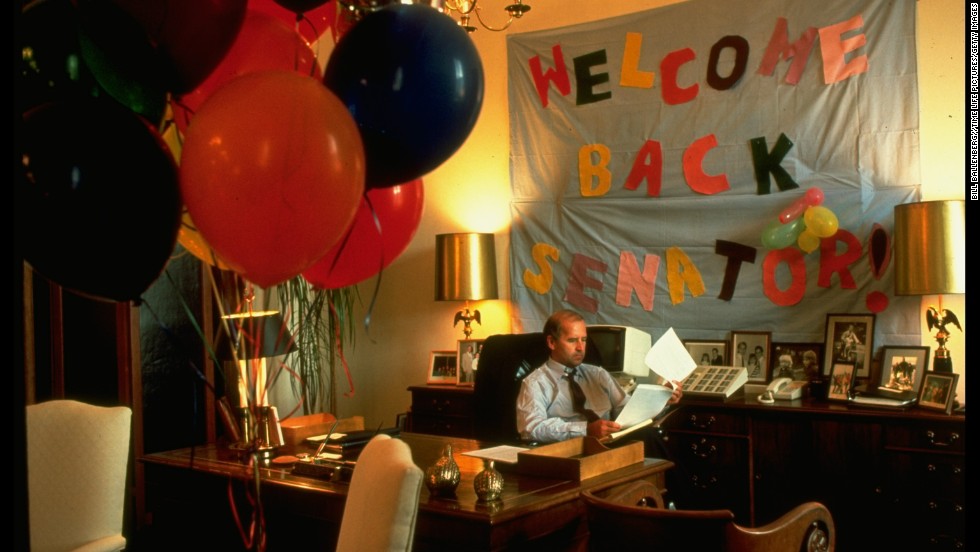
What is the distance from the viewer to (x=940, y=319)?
3.80 meters

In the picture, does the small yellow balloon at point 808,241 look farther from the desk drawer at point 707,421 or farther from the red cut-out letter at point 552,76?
the red cut-out letter at point 552,76

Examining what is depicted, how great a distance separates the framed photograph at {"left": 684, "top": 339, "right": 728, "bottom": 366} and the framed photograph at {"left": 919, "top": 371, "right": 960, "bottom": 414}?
3.19 feet

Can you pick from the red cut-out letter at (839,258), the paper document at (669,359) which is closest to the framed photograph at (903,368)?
the red cut-out letter at (839,258)

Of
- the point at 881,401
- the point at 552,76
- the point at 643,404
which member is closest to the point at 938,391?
the point at 881,401

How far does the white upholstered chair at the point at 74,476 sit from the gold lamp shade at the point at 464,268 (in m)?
2.36

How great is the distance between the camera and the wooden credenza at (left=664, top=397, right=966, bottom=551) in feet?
11.1

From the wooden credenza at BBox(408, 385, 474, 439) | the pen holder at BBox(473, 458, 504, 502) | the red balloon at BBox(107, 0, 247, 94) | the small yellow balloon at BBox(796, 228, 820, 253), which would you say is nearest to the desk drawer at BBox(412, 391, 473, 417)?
the wooden credenza at BBox(408, 385, 474, 439)

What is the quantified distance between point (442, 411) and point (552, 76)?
201 cm

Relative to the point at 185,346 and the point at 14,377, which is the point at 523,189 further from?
the point at 14,377

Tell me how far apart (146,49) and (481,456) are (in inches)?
68.7

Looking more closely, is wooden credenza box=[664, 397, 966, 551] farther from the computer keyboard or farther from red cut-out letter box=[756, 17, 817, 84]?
red cut-out letter box=[756, 17, 817, 84]

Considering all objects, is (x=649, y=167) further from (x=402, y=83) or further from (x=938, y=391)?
(x=402, y=83)

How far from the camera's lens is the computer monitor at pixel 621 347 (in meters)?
4.30

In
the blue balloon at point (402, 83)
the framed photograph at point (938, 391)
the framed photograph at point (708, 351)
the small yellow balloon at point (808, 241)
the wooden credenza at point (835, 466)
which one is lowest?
the wooden credenza at point (835, 466)
